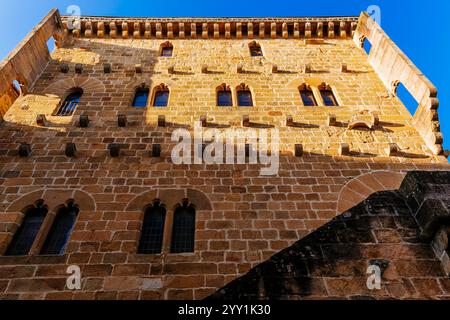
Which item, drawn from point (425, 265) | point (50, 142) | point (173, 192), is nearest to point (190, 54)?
point (50, 142)

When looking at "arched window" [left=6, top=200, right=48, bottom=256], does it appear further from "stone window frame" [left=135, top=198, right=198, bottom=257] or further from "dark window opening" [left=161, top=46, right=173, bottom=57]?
"dark window opening" [left=161, top=46, right=173, bottom=57]

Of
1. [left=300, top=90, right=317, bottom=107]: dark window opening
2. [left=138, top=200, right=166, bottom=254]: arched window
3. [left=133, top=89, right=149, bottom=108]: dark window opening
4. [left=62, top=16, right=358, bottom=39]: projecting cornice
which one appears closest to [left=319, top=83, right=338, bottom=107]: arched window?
[left=300, top=90, right=317, bottom=107]: dark window opening

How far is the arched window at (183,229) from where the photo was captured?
19.1 feet

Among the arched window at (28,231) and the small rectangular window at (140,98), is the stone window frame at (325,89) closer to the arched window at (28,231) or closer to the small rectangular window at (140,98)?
the small rectangular window at (140,98)

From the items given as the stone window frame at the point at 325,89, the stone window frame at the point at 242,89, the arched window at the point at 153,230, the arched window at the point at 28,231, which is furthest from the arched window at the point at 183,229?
the stone window frame at the point at 325,89

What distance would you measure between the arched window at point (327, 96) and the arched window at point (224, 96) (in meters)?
2.61

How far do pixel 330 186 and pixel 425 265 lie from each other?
2.19 metres

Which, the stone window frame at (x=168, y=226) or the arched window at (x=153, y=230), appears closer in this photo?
the stone window frame at (x=168, y=226)

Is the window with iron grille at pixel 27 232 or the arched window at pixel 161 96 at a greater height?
the arched window at pixel 161 96

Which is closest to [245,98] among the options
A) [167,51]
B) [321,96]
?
[321,96]

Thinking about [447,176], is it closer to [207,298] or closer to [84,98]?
[207,298]

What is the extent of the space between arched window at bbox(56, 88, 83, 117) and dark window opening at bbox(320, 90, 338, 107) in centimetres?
672

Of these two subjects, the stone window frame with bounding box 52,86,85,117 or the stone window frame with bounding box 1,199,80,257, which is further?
the stone window frame with bounding box 52,86,85,117

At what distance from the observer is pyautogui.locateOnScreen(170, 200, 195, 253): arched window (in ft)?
19.1
